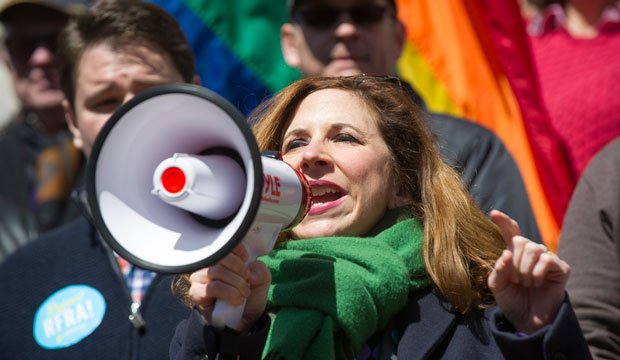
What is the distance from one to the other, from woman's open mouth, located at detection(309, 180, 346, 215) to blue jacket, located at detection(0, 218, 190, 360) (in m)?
0.77

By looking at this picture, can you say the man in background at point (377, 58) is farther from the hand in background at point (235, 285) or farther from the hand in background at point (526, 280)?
the hand in background at point (235, 285)

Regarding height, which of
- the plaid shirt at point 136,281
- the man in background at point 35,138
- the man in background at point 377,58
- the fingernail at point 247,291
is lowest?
the man in background at point 35,138

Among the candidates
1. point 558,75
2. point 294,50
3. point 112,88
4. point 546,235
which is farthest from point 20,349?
point 558,75

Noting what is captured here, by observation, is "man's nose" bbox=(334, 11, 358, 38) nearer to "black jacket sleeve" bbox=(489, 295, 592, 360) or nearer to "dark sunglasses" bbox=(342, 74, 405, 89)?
"dark sunglasses" bbox=(342, 74, 405, 89)

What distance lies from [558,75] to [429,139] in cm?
160

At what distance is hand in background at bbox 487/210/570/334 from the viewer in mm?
2104

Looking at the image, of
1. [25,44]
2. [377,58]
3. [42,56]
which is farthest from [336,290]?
[25,44]

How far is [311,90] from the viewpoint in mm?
2902

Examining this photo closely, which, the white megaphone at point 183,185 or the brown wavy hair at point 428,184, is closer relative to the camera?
the white megaphone at point 183,185

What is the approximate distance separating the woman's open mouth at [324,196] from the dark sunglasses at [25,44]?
104 inches

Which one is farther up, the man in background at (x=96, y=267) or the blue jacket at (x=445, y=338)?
the blue jacket at (x=445, y=338)

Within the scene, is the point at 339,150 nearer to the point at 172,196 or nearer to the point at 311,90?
the point at 311,90

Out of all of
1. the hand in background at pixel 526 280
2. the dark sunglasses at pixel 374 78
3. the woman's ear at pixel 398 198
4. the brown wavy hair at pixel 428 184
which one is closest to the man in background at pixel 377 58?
the dark sunglasses at pixel 374 78

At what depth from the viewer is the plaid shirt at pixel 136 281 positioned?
3.15 m
